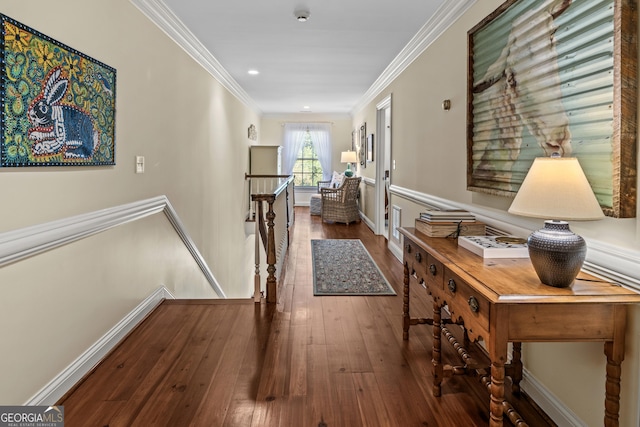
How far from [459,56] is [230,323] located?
2576mm

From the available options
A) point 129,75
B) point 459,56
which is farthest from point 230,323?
point 459,56

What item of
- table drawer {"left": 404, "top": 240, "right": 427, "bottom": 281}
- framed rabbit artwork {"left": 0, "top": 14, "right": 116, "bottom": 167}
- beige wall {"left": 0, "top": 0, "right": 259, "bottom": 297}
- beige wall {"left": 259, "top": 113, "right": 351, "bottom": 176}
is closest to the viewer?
framed rabbit artwork {"left": 0, "top": 14, "right": 116, "bottom": 167}

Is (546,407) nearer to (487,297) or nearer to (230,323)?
(487,297)

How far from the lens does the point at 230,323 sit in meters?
2.95

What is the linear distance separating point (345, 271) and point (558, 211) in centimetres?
324

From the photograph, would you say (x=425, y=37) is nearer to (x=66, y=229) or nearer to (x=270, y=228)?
(x=270, y=228)

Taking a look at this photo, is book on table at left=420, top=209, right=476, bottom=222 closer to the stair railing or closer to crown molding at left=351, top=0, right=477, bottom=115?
the stair railing

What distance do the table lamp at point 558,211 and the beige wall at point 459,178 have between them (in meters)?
0.24

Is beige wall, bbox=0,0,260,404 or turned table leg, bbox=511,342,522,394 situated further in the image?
turned table leg, bbox=511,342,522,394

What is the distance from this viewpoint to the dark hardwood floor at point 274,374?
189cm

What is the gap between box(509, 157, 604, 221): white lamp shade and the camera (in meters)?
1.34

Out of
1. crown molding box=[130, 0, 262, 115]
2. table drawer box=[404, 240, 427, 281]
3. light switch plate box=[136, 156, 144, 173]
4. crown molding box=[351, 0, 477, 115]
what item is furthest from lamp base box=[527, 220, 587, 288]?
crown molding box=[130, 0, 262, 115]

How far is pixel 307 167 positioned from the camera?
1089 cm

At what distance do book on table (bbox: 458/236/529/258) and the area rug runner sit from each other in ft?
5.72
